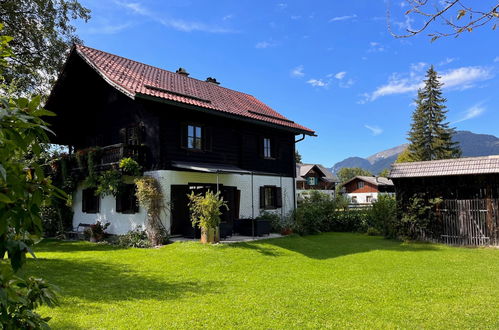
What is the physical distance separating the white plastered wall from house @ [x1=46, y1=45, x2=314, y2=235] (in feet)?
0.14

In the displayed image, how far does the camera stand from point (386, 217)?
603 inches

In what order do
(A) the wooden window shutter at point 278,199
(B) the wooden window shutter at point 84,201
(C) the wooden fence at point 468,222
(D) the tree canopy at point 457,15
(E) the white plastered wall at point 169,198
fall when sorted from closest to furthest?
(D) the tree canopy at point 457,15 → (C) the wooden fence at point 468,222 → (E) the white plastered wall at point 169,198 → (B) the wooden window shutter at point 84,201 → (A) the wooden window shutter at point 278,199

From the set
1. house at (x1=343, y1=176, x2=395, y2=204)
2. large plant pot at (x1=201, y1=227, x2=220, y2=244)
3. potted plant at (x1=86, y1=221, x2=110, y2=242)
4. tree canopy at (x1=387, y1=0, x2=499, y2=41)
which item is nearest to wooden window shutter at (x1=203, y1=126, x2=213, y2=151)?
large plant pot at (x1=201, y1=227, x2=220, y2=244)

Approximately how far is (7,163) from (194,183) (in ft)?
42.2

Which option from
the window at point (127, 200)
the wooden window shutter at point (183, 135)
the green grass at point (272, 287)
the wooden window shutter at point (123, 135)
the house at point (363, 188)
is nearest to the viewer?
the green grass at point (272, 287)

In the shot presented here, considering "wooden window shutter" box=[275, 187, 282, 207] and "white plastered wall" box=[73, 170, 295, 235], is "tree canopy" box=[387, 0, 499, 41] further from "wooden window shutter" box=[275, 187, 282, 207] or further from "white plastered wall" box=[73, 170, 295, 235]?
"wooden window shutter" box=[275, 187, 282, 207]

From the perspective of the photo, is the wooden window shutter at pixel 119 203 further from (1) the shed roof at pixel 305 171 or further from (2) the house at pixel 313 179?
(2) the house at pixel 313 179

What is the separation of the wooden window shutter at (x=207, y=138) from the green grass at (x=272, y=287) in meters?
4.93

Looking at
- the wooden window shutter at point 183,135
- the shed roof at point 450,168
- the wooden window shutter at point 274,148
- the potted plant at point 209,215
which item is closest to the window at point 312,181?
the wooden window shutter at point 274,148

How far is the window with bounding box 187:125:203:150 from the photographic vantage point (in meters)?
14.6

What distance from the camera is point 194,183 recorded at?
Answer: 14383 mm

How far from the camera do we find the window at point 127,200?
1402 centimetres

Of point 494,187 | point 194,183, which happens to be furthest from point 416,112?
point 194,183

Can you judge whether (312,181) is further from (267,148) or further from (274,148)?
(267,148)
